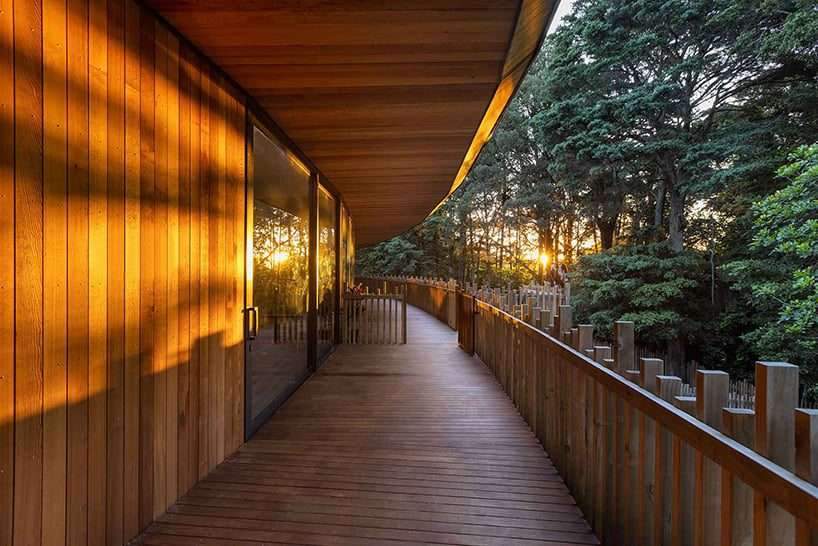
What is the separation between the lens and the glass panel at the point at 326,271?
5992 millimetres

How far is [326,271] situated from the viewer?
6.61m

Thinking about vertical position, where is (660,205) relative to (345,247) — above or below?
above

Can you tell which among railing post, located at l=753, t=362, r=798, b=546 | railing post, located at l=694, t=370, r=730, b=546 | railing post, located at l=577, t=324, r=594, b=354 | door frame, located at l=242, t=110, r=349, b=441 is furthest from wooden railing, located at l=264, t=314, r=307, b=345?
railing post, located at l=753, t=362, r=798, b=546

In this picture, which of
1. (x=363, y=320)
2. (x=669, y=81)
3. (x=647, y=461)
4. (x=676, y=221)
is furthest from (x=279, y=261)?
(x=669, y=81)

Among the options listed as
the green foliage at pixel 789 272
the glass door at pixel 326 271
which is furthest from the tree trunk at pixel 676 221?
the glass door at pixel 326 271

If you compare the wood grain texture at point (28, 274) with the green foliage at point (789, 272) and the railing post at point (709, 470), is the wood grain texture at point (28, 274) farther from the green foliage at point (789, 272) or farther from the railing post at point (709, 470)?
the green foliage at point (789, 272)

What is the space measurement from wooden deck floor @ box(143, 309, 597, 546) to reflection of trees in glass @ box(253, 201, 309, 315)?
106 centimetres

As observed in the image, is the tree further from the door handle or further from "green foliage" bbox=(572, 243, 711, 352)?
the door handle

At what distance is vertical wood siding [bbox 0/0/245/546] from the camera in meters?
1.43

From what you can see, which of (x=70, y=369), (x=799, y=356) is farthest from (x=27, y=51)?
(x=799, y=356)

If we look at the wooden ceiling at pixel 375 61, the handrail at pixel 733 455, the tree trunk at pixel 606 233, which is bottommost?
the handrail at pixel 733 455

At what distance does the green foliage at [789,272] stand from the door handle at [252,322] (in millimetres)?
9005

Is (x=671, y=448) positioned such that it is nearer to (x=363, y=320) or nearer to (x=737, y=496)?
(x=737, y=496)

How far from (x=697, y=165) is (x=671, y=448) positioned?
13.0 meters
